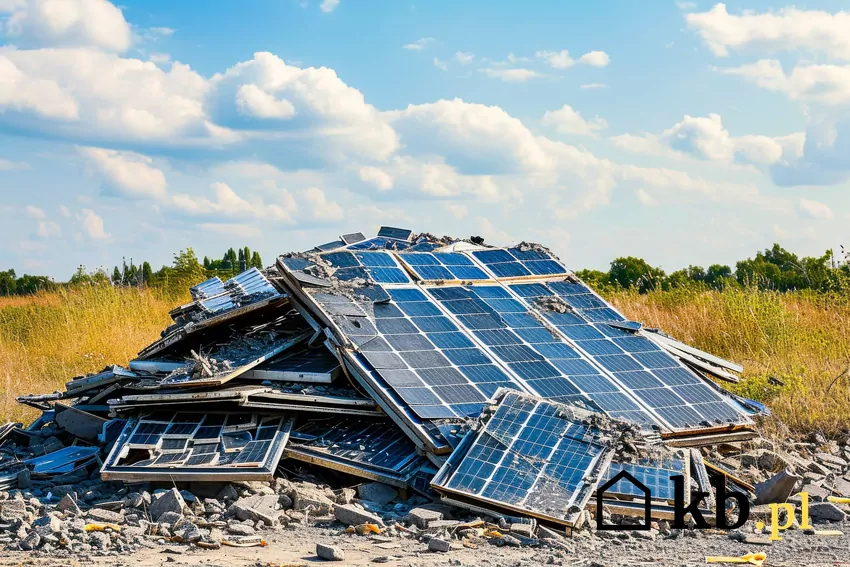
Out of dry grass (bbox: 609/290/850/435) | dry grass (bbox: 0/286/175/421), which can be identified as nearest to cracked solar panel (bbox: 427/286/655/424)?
dry grass (bbox: 609/290/850/435)

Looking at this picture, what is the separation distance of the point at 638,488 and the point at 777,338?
9.34m

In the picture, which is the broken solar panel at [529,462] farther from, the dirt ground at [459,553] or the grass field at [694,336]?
the grass field at [694,336]

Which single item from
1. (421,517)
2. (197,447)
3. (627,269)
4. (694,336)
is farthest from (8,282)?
(421,517)

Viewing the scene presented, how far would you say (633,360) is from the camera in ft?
35.4

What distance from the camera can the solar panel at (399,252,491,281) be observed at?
1170cm

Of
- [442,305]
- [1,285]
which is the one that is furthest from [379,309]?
[1,285]

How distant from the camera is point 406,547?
290 inches

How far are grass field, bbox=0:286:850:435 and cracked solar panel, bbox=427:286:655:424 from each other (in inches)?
141

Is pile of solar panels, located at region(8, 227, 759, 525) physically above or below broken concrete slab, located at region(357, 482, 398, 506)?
above

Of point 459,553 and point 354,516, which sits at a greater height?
point 354,516

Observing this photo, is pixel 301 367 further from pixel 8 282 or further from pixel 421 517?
pixel 8 282

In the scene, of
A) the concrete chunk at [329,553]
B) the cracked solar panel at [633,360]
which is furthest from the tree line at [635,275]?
the concrete chunk at [329,553]

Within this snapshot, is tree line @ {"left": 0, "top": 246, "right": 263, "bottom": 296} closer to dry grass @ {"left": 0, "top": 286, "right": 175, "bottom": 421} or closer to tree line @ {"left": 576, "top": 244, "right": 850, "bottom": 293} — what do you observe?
dry grass @ {"left": 0, "top": 286, "right": 175, "bottom": 421}

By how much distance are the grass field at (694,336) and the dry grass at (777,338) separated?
0.02 meters
